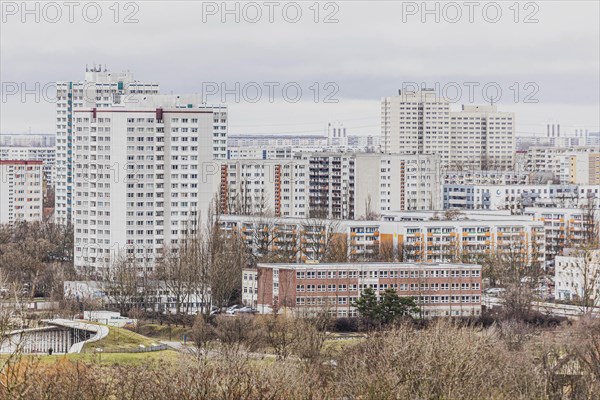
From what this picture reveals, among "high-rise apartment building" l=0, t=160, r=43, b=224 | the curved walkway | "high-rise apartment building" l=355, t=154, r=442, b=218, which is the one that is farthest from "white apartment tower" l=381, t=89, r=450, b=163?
the curved walkway

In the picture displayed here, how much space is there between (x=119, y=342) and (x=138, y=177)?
1137 centimetres

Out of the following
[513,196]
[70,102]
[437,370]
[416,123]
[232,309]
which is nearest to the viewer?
[437,370]

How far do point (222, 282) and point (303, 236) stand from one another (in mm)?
6039

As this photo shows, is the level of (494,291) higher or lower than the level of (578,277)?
lower

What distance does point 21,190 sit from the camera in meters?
46.0

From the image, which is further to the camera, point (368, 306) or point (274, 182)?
point (274, 182)

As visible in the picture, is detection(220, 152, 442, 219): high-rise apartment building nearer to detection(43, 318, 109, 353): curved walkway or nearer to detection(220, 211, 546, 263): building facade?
detection(220, 211, 546, 263): building facade

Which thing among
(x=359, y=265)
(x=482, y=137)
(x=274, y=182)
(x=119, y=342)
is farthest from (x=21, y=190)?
(x=482, y=137)

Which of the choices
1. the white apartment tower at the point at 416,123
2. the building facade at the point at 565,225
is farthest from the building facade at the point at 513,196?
the white apartment tower at the point at 416,123

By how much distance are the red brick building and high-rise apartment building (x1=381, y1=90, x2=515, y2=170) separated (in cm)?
3564

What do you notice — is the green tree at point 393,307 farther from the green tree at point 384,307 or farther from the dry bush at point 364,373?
the dry bush at point 364,373

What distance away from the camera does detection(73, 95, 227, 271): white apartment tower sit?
32.0 meters

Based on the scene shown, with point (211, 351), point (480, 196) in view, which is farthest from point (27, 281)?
point (480, 196)

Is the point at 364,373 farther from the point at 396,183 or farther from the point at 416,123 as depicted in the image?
the point at 416,123
